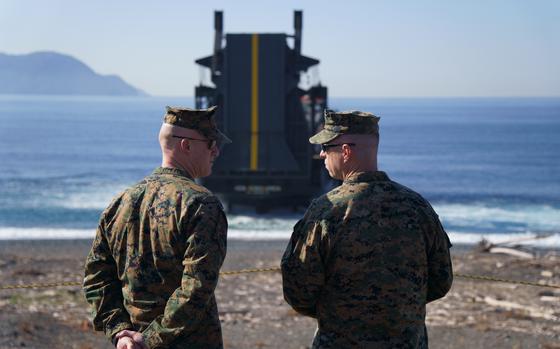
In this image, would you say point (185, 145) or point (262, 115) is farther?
point (262, 115)

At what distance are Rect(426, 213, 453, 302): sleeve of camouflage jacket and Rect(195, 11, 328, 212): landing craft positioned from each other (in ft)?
63.9

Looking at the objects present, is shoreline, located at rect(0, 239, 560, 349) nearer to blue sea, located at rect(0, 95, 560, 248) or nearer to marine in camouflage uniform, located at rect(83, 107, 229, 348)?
marine in camouflage uniform, located at rect(83, 107, 229, 348)

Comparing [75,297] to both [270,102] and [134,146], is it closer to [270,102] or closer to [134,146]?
[270,102]

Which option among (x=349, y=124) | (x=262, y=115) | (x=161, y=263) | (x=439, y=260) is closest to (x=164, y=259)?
(x=161, y=263)

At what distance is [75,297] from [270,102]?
41.7 ft

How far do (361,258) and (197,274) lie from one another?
2.35ft

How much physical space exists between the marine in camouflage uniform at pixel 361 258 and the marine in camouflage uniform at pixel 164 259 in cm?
39

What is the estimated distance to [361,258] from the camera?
3.70 meters

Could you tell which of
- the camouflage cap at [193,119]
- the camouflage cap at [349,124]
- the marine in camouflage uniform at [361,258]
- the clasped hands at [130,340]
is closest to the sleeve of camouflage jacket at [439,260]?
the marine in camouflage uniform at [361,258]

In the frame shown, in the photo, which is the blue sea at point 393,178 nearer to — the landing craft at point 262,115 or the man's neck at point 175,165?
the landing craft at point 262,115

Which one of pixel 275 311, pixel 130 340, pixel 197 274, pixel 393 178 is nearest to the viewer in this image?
pixel 197 274

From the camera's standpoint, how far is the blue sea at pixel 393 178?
26.3 metres

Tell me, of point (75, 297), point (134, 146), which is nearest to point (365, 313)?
point (75, 297)

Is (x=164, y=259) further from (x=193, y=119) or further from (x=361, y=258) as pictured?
(x=361, y=258)
